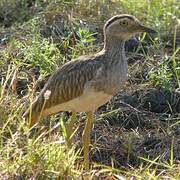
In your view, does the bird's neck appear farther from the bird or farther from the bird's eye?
the bird's eye

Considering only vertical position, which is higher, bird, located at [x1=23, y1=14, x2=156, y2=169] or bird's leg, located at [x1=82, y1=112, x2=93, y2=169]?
bird, located at [x1=23, y1=14, x2=156, y2=169]

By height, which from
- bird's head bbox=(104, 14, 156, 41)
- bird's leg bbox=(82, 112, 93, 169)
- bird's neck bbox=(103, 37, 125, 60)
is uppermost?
bird's head bbox=(104, 14, 156, 41)

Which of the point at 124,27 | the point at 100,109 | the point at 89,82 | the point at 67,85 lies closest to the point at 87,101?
the point at 89,82

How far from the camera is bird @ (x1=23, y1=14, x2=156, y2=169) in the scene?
6559 mm

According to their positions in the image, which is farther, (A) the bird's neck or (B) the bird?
(A) the bird's neck

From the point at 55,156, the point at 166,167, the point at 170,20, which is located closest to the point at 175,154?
the point at 166,167

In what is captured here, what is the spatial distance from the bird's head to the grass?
856 millimetres

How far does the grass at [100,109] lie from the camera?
603 centimetres

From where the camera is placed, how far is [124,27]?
684 cm

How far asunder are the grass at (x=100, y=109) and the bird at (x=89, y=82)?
150 millimetres

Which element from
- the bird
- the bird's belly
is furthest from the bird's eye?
the bird's belly

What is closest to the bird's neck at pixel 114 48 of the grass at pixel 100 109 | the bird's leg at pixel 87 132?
the bird's leg at pixel 87 132

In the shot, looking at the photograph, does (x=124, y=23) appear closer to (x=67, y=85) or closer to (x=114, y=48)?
(x=114, y=48)

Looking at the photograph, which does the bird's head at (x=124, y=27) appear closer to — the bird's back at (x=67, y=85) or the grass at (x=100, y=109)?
the bird's back at (x=67, y=85)
